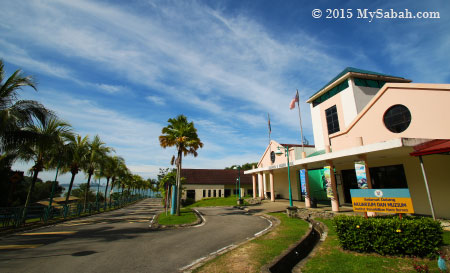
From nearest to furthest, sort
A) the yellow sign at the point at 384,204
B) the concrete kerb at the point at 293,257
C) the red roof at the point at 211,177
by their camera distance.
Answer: the concrete kerb at the point at 293,257
the yellow sign at the point at 384,204
the red roof at the point at 211,177

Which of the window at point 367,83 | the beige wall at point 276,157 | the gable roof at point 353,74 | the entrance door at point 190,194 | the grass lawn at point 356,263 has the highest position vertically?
the gable roof at point 353,74

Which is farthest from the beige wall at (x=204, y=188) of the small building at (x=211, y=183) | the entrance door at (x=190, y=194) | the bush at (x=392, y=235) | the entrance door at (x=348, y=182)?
the bush at (x=392, y=235)

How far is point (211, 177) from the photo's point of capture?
46406 mm

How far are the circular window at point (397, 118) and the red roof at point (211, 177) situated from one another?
1387 inches

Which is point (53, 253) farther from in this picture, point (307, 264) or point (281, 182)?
point (281, 182)

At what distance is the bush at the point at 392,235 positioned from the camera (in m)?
5.97

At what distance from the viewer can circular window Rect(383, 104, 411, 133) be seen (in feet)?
42.1

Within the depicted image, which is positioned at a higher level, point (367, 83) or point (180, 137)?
point (367, 83)

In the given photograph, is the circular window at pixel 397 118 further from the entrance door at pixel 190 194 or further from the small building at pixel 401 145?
the entrance door at pixel 190 194

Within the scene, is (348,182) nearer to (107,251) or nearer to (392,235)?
(392,235)

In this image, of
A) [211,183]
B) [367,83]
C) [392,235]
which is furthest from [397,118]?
[211,183]

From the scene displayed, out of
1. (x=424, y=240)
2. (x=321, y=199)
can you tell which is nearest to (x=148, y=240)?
(x=424, y=240)

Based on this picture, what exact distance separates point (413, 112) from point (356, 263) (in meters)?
11.5

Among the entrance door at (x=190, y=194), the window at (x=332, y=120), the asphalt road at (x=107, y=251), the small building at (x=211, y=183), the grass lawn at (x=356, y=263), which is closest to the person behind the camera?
the grass lawn at (x=356, y=263)
